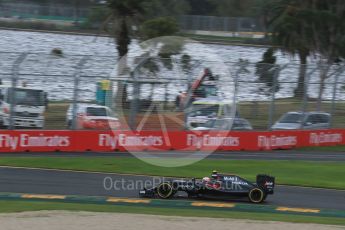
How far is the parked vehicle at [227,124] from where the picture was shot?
22922 millimetres

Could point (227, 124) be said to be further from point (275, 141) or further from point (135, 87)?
point (135, 87)

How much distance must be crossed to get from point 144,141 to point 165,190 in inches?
358

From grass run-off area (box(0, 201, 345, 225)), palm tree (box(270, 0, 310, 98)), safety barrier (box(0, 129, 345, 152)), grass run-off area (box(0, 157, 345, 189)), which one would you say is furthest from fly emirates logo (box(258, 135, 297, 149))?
palm tree (box(270, 0, 310, 98))

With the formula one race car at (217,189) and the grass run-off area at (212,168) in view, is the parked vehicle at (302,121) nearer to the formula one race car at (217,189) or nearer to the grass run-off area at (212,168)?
the grass run-off area at (212,168)

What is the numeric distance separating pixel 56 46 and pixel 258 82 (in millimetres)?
31578

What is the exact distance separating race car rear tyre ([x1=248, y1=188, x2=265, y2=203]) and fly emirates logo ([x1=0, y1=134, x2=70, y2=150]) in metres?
9.64

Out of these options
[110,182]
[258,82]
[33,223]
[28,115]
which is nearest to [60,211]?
[33,223]

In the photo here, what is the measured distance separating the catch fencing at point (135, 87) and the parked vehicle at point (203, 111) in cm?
10

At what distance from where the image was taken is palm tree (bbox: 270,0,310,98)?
47.2m

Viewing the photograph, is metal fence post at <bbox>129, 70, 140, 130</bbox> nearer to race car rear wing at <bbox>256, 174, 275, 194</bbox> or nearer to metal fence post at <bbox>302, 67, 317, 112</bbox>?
metal fence post at <bbox>302, 67, 317, 112</bbox>

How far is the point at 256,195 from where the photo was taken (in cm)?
1270

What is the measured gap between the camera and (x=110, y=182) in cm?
1473

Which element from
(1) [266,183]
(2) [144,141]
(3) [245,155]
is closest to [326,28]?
(3) [245,155]

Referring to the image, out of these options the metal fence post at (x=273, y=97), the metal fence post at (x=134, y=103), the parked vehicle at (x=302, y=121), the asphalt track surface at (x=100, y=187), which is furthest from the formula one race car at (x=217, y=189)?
the parked vehicle at (x=302, y=121)
